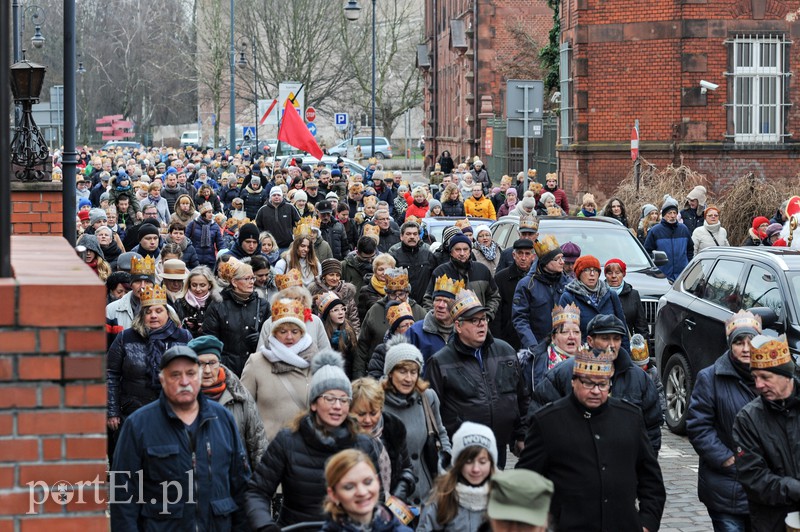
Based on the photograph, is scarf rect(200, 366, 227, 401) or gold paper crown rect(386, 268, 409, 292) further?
gold paper crown rect(386, 268, 409, 292)

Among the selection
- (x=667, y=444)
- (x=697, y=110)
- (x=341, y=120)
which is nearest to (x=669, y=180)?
(x=697, y=110)

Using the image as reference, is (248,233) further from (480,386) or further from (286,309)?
(480,386)

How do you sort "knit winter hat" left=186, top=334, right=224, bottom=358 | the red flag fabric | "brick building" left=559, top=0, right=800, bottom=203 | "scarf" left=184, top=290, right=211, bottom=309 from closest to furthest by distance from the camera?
"knit winter hat" left=186, top=334, right=224, bottom=358, "scarf" left=184, top=290, right=211, bottom=309, the red flag fabric, "brick building" left=559, top=0, right=800, bottom=203

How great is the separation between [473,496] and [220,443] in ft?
3.77

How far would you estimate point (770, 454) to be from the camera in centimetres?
663

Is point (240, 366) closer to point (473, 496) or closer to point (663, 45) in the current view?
point (473, 496)

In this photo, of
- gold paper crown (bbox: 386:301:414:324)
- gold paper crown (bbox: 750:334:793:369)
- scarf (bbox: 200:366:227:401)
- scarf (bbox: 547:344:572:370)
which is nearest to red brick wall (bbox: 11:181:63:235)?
gold paper crown (bbox: 386:301:414:324)

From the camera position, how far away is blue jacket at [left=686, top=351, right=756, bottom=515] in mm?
7195

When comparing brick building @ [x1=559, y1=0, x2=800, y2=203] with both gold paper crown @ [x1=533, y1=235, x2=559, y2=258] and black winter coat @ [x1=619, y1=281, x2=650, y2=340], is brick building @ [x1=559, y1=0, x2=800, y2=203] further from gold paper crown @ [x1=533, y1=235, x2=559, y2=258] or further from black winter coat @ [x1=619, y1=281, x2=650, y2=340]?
black winter coat @ [x1=619, y1=281, x2=650, y2=340]

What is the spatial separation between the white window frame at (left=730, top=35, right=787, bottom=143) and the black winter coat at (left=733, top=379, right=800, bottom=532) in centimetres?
2351

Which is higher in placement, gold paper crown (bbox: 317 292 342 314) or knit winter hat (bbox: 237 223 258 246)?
knit winter hat (bbox: 237 223 258 246)

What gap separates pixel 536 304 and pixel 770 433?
4.63 metres

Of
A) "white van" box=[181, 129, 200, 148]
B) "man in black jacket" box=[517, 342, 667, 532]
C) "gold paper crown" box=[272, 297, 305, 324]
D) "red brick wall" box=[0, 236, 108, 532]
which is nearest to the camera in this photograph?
"red brick wall" box=[0, 236, 108, 532]

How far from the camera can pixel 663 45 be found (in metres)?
29.2
